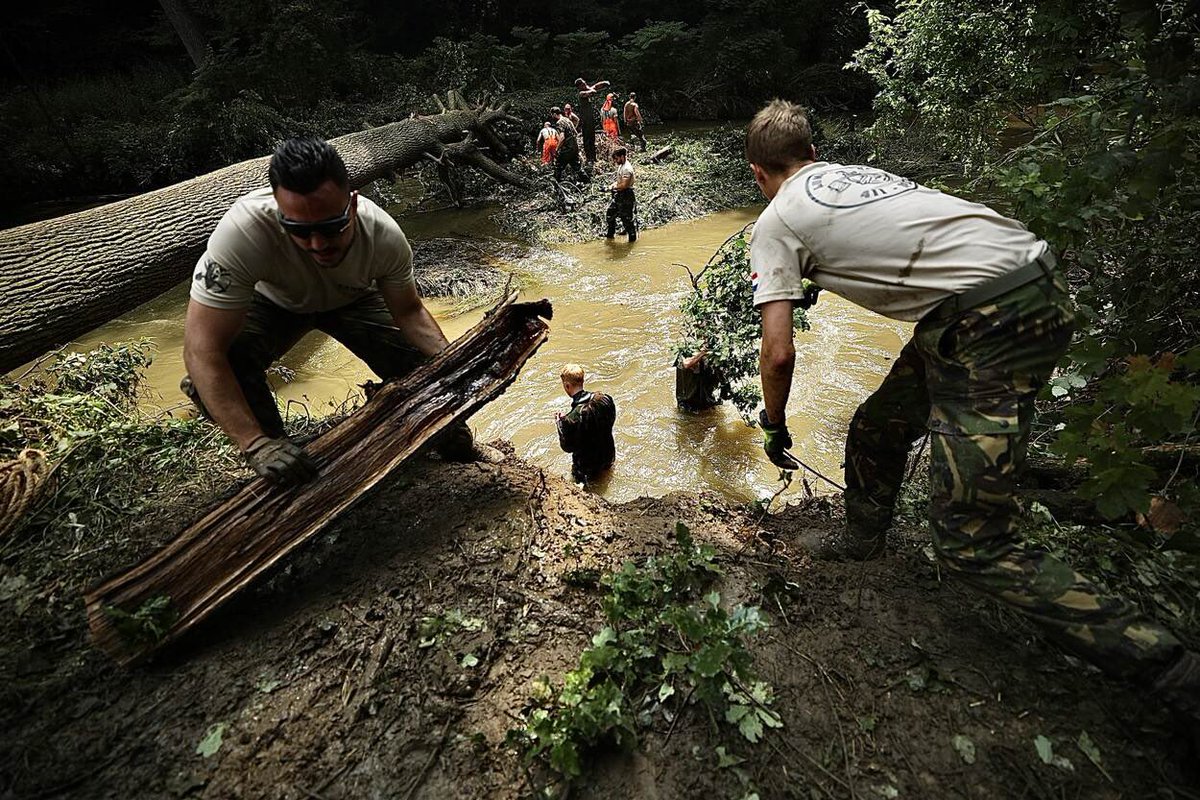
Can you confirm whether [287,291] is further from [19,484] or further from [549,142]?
[549,142]

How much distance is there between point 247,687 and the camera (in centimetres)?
202

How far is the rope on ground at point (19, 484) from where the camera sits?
271cm

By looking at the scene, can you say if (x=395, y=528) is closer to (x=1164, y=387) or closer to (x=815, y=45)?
(x=1164, y=387)

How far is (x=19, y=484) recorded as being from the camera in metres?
2.84

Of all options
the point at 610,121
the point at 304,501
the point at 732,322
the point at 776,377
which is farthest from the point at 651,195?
the point at 304,501

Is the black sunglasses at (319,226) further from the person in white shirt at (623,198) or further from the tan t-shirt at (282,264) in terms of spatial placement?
the person in white shirt at (623,198)

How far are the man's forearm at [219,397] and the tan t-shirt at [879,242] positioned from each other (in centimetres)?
226

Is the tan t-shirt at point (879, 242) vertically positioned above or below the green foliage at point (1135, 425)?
above

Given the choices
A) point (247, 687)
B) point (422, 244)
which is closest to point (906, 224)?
point (247, 687)

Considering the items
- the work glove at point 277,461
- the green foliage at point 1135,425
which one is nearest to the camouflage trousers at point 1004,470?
the green foliage at point 1135,425

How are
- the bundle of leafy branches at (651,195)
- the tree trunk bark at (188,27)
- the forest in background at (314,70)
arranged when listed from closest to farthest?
the bundle of leafy branches at (651,195), the forest in background at (314,70), the tree trunk bark at (188,27)

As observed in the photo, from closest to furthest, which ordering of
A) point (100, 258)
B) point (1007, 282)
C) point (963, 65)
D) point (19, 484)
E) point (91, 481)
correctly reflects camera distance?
point (1007, 282)
point (19, 484)
point (91, 481)
point (100, 258)
point (963, 65)

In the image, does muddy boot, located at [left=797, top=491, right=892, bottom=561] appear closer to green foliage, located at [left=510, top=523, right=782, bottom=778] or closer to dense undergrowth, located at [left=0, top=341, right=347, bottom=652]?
green foliage, located at [left=510, top=523, right=782, bottom=778]

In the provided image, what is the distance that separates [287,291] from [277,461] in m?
0.97
